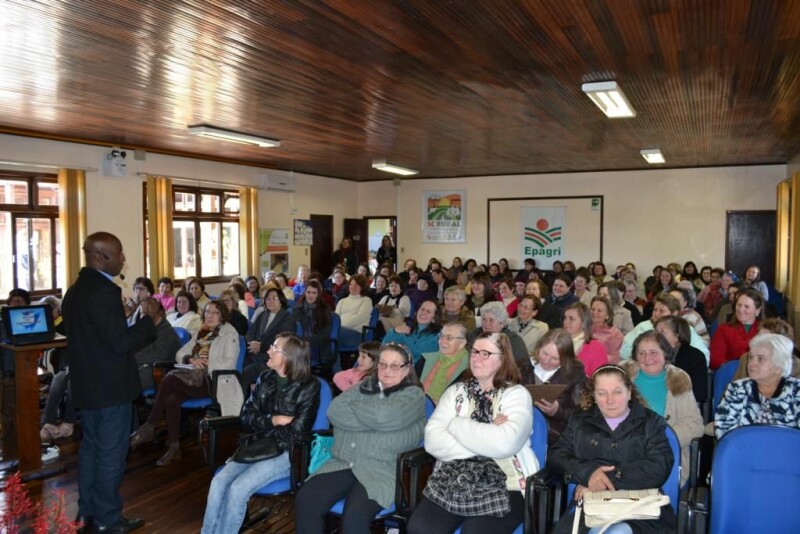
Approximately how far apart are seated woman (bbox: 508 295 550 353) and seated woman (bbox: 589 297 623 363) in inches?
15.2

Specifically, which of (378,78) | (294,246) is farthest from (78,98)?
(294,246)

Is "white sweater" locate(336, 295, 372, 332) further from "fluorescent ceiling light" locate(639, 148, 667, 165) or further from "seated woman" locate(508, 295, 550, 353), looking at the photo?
"fluorescent ceiling light" locate(639, 148, 667, 165)

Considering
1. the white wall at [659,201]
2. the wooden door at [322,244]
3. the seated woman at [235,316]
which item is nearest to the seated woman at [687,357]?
the seated woman at [235,316]

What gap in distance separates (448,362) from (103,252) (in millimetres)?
2145

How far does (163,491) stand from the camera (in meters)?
4.08

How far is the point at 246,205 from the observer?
36.7 ft

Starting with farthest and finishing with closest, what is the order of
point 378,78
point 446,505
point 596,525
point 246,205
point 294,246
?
point 294,246, point 246,205, point 378,78, point 446,505, point 596,525

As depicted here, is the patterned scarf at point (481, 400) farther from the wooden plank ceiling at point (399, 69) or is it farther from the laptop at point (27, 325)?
the laptop at point (27, 325)

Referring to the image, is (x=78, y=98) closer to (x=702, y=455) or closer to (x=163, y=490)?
(x=163, y=490)

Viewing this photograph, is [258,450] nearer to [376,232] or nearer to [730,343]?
[730,343]

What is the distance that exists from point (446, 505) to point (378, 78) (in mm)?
3347

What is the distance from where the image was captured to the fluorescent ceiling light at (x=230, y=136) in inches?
275

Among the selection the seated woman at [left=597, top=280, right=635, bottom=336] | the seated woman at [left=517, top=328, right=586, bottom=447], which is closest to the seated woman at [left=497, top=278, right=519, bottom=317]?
the seated woman at [left=597, top=280, right=635, bottom=336]

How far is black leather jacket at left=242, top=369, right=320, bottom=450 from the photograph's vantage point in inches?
126
